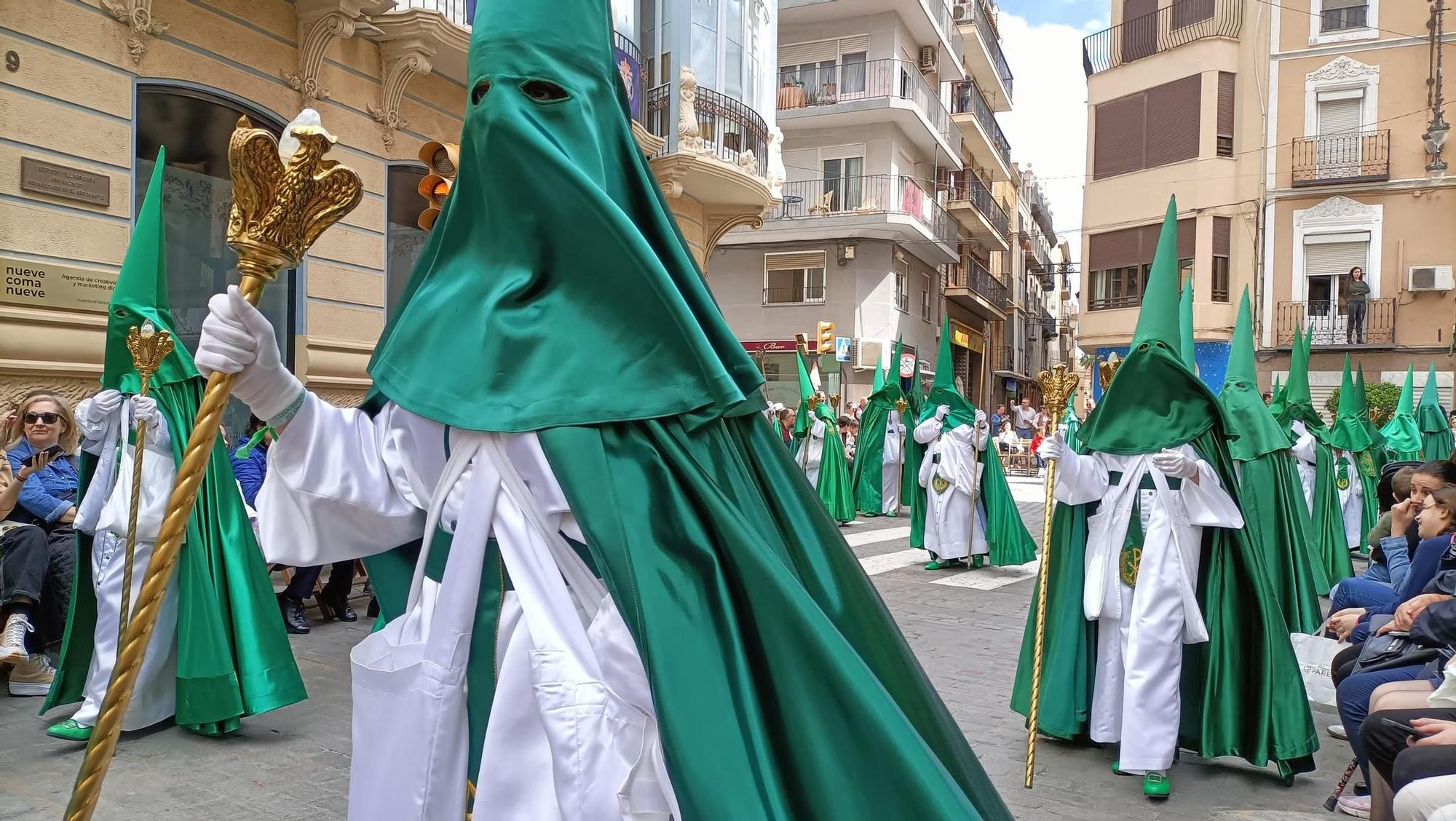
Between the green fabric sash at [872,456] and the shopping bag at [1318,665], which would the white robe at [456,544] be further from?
the green fabric sash at [872,456]

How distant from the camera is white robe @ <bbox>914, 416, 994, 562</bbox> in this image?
1190cm

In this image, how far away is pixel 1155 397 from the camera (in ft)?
17.6

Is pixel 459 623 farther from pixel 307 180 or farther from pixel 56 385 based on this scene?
pixel 56 385

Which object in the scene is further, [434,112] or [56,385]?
[434,112]

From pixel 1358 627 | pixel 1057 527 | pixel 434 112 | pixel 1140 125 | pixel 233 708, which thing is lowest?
pixel 233 708

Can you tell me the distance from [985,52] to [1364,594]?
118 ft

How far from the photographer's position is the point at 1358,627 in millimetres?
5406

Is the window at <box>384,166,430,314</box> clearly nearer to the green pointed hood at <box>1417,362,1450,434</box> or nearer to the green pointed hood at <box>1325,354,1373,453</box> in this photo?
the green pointed hood at <box>1325,354,1373,453</box>

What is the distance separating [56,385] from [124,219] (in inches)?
55.9

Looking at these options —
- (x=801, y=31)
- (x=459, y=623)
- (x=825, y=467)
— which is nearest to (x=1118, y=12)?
(x=801, y=31)

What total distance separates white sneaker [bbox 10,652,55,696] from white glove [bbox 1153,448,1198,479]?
19.6ft

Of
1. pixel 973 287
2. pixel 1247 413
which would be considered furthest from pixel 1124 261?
pixel 1247 413

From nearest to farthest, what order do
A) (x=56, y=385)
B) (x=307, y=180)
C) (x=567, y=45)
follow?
(x=307, y=180) < (x=567, y=45) < (x=56, y=385)

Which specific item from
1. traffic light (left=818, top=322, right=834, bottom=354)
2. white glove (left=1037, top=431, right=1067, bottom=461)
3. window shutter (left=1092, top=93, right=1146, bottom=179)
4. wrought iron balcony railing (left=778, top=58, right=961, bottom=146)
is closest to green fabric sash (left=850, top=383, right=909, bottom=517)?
traffic light (left=818, top=322, right=834, bottom=354)
